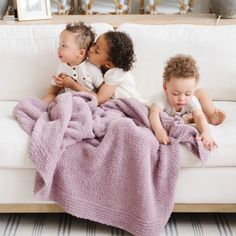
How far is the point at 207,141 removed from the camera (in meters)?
2.09

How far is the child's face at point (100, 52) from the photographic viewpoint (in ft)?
7.86

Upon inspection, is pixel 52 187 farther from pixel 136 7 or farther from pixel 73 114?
pixel 136 7

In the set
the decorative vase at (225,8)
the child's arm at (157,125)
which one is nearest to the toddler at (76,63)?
the child's arm at (157,125)

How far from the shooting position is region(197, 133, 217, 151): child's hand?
6.85 feet

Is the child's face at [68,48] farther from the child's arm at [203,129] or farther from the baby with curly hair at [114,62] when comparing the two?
the child's arm at [203,129]

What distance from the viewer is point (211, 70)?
2596 millimetres

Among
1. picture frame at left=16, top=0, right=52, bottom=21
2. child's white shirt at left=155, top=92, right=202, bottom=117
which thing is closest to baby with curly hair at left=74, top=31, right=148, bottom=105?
child's white shirt at left=155, top=92, right=202, bottom=117

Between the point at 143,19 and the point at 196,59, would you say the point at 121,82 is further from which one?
the point at 143,19

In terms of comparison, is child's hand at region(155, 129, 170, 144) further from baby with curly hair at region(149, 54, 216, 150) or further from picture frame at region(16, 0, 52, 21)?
picture frame at region(16, 0, 52, 21)

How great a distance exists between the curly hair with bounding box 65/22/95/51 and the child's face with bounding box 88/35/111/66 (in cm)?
4

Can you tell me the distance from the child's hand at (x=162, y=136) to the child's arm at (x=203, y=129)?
14 centimetres

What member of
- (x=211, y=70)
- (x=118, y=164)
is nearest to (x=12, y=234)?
(x=118, y=164)

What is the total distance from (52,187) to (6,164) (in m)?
0.21

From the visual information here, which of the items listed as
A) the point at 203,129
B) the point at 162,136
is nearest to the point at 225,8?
the point at 203,129
